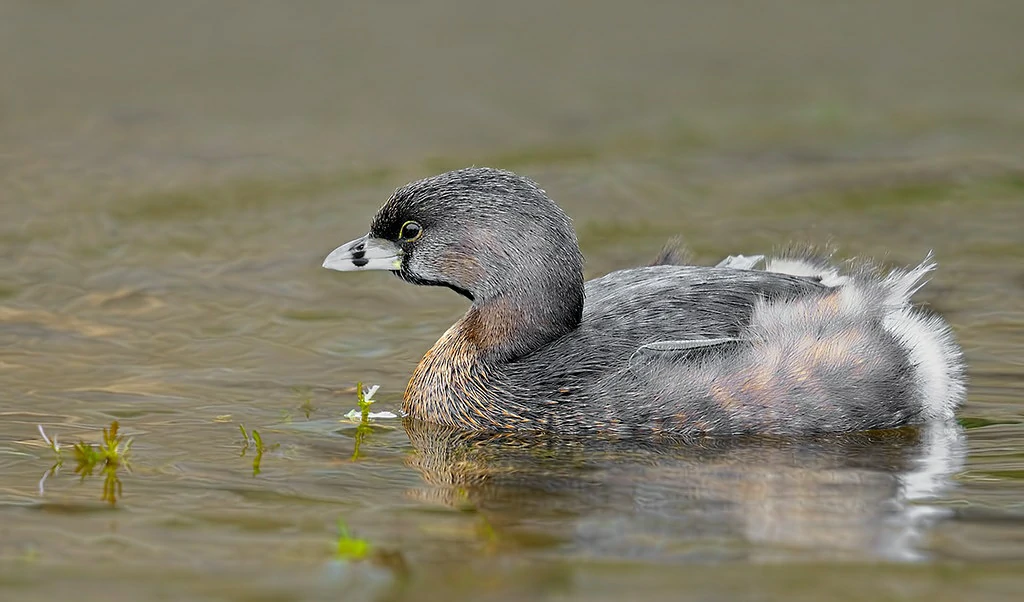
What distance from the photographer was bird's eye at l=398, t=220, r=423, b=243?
791 centimetres

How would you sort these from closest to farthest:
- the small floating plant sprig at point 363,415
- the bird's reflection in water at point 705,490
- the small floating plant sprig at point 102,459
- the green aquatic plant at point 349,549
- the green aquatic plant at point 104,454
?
the green aquatic plant at point 349,549
the bird's reflection in water at point 705,490
the small floating plant sprig at point 102,459
the green aquatic plant at point 104,454
the small floating plant sprig at point 363,415

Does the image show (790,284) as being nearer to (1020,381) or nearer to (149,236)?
(1020,381)

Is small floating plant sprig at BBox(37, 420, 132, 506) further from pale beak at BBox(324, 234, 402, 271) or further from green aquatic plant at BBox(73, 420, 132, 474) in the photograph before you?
pale beak at BBox(324, 234, 402, 271)

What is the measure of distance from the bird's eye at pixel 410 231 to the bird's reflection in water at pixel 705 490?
0.89m

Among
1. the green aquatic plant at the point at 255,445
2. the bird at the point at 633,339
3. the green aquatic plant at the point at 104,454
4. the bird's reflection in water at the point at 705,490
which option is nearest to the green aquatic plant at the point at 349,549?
the bird's reflection in water at the point at 705,490

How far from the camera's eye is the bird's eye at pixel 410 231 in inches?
312

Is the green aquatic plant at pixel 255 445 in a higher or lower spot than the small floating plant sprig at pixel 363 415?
lower

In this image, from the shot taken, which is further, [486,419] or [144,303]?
[144,303]

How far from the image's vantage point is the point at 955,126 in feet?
46.1

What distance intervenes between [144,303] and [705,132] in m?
5.91

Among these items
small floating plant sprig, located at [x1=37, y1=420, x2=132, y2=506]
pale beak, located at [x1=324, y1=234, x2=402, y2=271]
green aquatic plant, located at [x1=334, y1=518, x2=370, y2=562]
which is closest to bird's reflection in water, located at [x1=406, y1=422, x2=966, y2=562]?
green aquatic plant, located at [x1=334, y1=518, x2=370, y2=562]

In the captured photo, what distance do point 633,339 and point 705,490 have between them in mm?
1104

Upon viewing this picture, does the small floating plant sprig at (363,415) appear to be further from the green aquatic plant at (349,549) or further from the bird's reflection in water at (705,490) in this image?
the green aquatic plant at (349,549)

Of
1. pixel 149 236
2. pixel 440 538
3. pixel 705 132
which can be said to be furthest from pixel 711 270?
pixel 705 132
